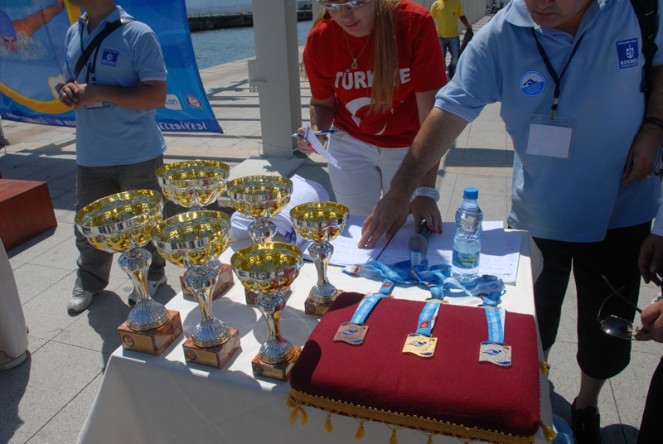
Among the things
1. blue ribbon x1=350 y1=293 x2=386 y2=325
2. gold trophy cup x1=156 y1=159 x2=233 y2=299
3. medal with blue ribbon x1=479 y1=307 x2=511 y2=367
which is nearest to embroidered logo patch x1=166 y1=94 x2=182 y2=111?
gold trophy cup x1=156 y1=159 x2=233 y2=299

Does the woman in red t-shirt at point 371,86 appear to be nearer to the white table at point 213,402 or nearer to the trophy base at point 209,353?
the white table at point 213,402

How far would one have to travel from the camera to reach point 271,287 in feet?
3.64

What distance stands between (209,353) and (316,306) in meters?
0.33

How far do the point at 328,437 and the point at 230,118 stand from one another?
7414 millimetres

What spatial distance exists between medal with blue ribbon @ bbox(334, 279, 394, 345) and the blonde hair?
1.05 metres

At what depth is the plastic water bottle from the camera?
1.46 meters

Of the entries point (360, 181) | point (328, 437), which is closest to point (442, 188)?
point (360, 181)

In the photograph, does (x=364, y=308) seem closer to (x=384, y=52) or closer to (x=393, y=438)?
(x=393, y=438)

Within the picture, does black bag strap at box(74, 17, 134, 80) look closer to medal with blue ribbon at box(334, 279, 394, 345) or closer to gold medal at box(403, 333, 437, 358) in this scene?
medal with blue ribbon at box(334, 279, 394, 345)

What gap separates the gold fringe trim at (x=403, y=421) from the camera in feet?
2.91

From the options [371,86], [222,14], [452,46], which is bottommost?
[452,46]

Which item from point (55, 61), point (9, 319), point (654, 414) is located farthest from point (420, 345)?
point (55, 61)

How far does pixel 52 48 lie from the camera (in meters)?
5.36

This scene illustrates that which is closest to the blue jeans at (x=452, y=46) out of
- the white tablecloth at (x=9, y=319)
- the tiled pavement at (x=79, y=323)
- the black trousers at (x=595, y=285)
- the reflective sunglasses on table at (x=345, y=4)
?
the tiled pavement at (x=79, y=323)
